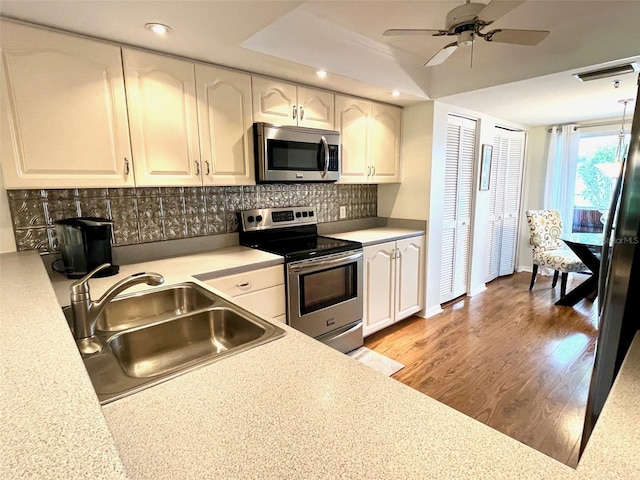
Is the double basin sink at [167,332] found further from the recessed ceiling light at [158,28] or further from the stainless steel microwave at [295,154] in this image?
the recessed ceiling light at [158,28]

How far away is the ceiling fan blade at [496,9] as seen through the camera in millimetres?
1386

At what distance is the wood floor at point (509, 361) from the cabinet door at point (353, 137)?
4.73ft

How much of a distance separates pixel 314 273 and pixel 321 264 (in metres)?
0.08

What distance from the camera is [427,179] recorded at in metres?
3.14

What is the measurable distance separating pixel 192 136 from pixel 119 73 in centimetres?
45

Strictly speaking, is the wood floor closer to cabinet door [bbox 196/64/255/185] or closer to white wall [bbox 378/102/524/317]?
white wall [bbox 378/102/524/317]

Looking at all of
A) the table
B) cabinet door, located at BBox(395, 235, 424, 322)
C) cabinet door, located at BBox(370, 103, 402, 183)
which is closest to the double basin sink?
cabinet door, located at BBox(395, 235, 424, 322)

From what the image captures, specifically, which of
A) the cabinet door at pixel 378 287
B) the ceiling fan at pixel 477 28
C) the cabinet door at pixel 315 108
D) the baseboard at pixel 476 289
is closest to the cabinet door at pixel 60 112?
the cabinet door at pixel 315 108


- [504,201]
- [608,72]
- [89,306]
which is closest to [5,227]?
[89,306]

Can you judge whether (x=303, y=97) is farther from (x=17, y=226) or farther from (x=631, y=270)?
(x=631, y=270)

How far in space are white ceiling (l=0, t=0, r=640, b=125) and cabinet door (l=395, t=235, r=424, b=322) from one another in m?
1.30

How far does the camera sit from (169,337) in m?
1.31

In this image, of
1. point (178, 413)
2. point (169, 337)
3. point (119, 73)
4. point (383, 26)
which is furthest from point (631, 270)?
point (119, 73)

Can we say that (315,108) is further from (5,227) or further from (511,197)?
(511,197)
